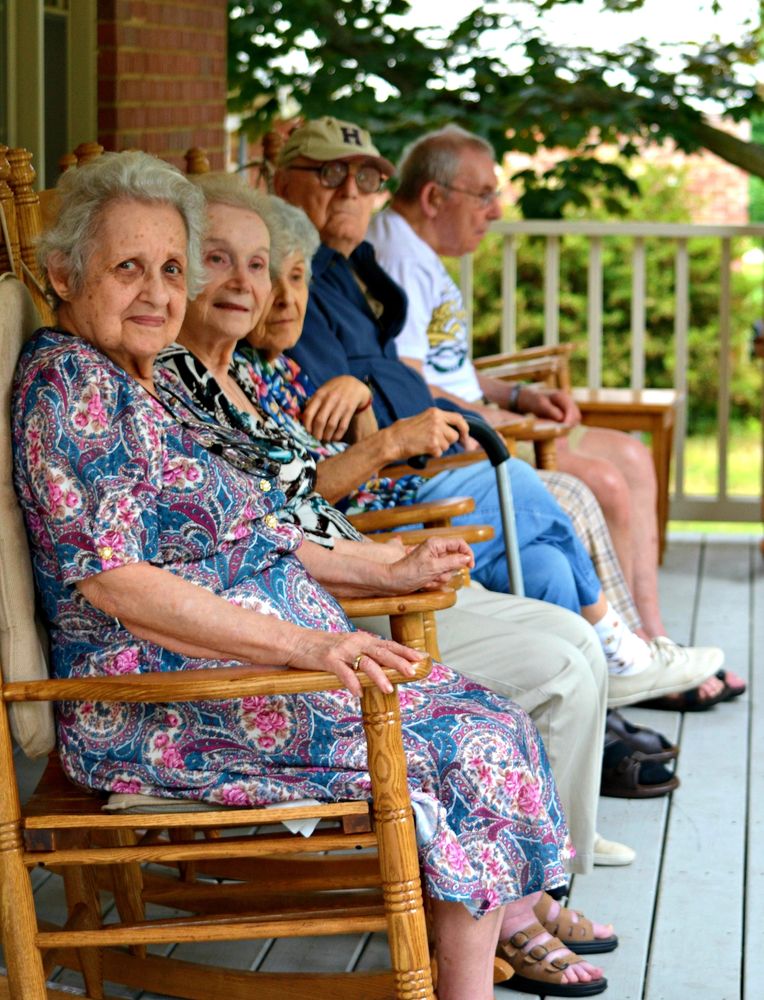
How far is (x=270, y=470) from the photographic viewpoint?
2.35 m

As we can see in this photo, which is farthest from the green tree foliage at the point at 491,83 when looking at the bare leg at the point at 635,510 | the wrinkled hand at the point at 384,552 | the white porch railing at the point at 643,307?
the wrinkled hand at the point at 384,552

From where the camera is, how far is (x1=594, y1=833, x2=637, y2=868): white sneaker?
2.90 metres

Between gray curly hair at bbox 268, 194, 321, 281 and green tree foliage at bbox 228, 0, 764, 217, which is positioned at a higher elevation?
green tree foliage at bbox 228, 0, 764, 217

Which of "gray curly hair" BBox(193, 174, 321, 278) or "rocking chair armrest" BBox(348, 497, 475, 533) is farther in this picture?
"rocking chair armrest" BBox(348, 497, 475, 533)

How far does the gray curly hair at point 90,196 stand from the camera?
2148mm

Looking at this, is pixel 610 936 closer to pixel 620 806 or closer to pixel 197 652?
pixel 620 806

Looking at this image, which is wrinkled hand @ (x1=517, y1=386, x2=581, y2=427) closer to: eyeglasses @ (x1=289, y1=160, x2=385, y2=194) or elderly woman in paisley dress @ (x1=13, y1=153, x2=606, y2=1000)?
eyeglasses @ (x1=289, y1=160, x2=385, y2=194)

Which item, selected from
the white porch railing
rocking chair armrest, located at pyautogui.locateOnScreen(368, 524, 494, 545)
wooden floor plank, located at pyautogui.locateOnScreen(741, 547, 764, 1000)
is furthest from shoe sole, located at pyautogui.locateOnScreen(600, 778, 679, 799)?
the white porch railing

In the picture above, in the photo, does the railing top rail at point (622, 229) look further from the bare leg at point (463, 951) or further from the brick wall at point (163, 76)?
the bare leg at point (463, 951)

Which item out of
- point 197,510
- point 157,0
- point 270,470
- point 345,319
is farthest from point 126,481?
point 157,0

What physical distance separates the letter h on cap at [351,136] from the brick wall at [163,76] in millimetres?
891

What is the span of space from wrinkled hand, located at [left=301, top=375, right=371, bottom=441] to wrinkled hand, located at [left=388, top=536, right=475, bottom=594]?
1.93ft

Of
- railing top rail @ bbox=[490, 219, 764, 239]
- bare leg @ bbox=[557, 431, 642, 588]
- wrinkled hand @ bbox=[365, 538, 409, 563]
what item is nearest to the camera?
wrinkled hand @ bbox=[365, 538, 409, 563]

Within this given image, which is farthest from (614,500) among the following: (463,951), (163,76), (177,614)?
(177,614)
